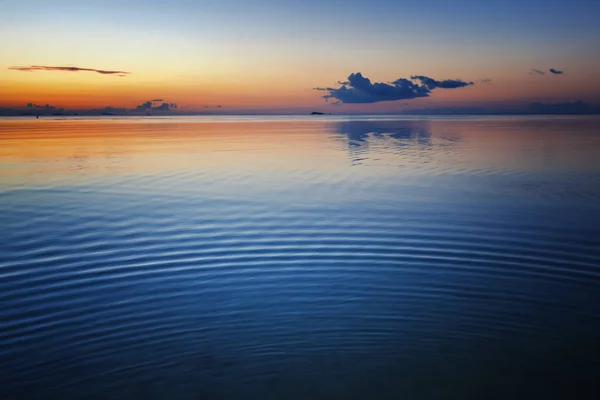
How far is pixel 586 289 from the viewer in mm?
9195

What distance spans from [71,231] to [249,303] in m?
6.81

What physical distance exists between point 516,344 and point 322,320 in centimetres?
261

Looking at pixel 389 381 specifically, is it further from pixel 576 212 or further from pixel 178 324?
pixel 576 212

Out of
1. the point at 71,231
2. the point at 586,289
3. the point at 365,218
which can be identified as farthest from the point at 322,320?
the point at 71,231

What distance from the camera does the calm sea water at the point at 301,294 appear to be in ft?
20.6

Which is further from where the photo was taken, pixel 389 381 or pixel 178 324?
pixel 178 324

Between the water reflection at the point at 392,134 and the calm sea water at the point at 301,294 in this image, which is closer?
the calm sea water at the point at 301,294

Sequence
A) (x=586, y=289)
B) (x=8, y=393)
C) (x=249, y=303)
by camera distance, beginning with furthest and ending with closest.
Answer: (x=586, y=289) → (x=249, y=303) → (x=8, y=393)

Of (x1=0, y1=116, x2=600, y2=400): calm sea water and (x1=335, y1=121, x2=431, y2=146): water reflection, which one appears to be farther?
(x1=335, y1=121, x2=431, y2=146): water reflection

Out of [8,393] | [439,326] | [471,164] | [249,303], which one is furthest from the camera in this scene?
[471,164]

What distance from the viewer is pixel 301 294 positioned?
8.95 metres

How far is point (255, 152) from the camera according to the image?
3584 centimetres

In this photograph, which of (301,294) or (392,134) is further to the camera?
(392,134)

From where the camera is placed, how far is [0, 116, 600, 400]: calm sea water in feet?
20.6
